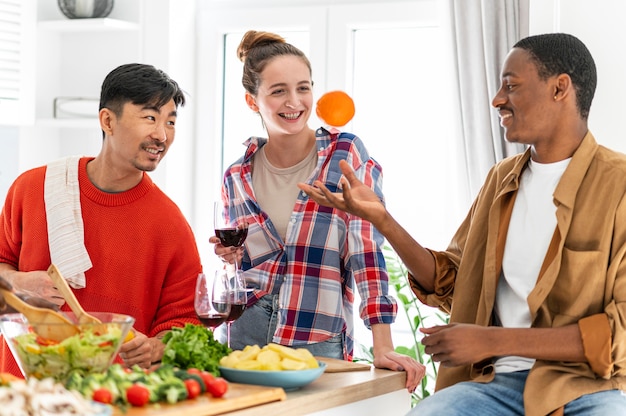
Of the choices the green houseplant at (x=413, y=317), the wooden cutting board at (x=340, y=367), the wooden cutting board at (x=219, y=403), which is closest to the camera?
the wooden cutting board at (x=219, y=403)

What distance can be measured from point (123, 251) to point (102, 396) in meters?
0.88

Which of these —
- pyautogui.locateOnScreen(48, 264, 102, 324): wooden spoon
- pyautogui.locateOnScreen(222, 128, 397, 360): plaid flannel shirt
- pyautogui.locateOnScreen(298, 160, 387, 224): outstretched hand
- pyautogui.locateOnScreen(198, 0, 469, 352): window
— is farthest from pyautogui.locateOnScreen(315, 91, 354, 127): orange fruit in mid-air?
pyautogui.locateOnScreen(48, 264, 102, 324): wooden spoon

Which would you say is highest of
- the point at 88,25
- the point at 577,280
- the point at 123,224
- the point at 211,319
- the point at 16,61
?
the point at 88,25

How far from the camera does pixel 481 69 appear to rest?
145 inches

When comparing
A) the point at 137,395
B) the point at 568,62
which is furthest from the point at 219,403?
the point at 568,62

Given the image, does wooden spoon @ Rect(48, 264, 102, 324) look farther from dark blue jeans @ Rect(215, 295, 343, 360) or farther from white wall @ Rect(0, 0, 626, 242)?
white wall @ Rect(0, 0, 626, 242)

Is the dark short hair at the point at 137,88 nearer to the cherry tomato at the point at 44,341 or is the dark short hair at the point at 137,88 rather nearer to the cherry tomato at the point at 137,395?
the cherry tomato at the point at 44,341

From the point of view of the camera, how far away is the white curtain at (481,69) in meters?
3.65

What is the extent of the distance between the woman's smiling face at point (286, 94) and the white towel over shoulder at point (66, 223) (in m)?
0.61

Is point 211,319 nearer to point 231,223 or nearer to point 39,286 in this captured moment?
point 39,286

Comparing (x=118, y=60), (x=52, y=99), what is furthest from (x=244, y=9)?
(x=52, y=99)

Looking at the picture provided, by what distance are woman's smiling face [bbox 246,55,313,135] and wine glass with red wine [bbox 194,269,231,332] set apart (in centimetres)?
71

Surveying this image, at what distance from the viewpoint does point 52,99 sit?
4449 mm

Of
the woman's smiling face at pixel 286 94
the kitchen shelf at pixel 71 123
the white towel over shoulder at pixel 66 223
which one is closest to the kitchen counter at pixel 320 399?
the white towel over shoulder at pixel 66 223
